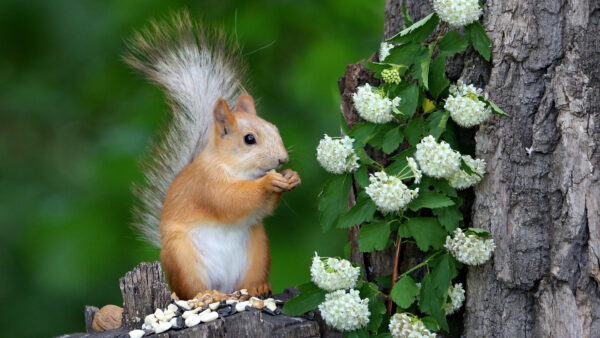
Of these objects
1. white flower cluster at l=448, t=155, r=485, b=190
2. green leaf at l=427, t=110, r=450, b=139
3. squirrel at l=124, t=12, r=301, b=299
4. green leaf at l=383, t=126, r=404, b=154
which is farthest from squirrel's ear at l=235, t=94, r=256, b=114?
white flower cluster at l=448, t=155, r=485, b=190

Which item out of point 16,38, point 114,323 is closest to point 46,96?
point 16,38

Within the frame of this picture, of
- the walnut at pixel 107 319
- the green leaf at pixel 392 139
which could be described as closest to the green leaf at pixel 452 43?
the green leaf at pixel 392 139

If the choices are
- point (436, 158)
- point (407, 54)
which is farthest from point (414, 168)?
point (407, 54)

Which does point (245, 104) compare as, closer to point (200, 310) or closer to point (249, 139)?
point (249, 139)

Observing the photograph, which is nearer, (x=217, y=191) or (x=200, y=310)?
(x=200, y=310)

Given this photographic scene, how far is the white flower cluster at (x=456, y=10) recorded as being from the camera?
242 cm

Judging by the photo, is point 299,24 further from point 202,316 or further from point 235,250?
point 202,316

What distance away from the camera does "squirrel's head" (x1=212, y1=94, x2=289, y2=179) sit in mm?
2695

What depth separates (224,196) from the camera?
2.67 m

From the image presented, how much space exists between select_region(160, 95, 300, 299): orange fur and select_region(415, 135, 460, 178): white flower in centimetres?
43

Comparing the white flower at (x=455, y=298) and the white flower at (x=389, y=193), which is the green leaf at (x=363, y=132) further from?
the white flower at (x=455, y=298)

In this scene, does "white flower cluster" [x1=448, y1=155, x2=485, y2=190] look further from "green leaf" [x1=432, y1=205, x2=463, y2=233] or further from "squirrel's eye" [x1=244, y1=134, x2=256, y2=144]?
"squirrel's eye" [x1=244, y1=134, x2=256, y2=144]

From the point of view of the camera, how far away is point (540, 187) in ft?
8.05

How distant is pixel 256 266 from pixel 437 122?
2.52 ft
